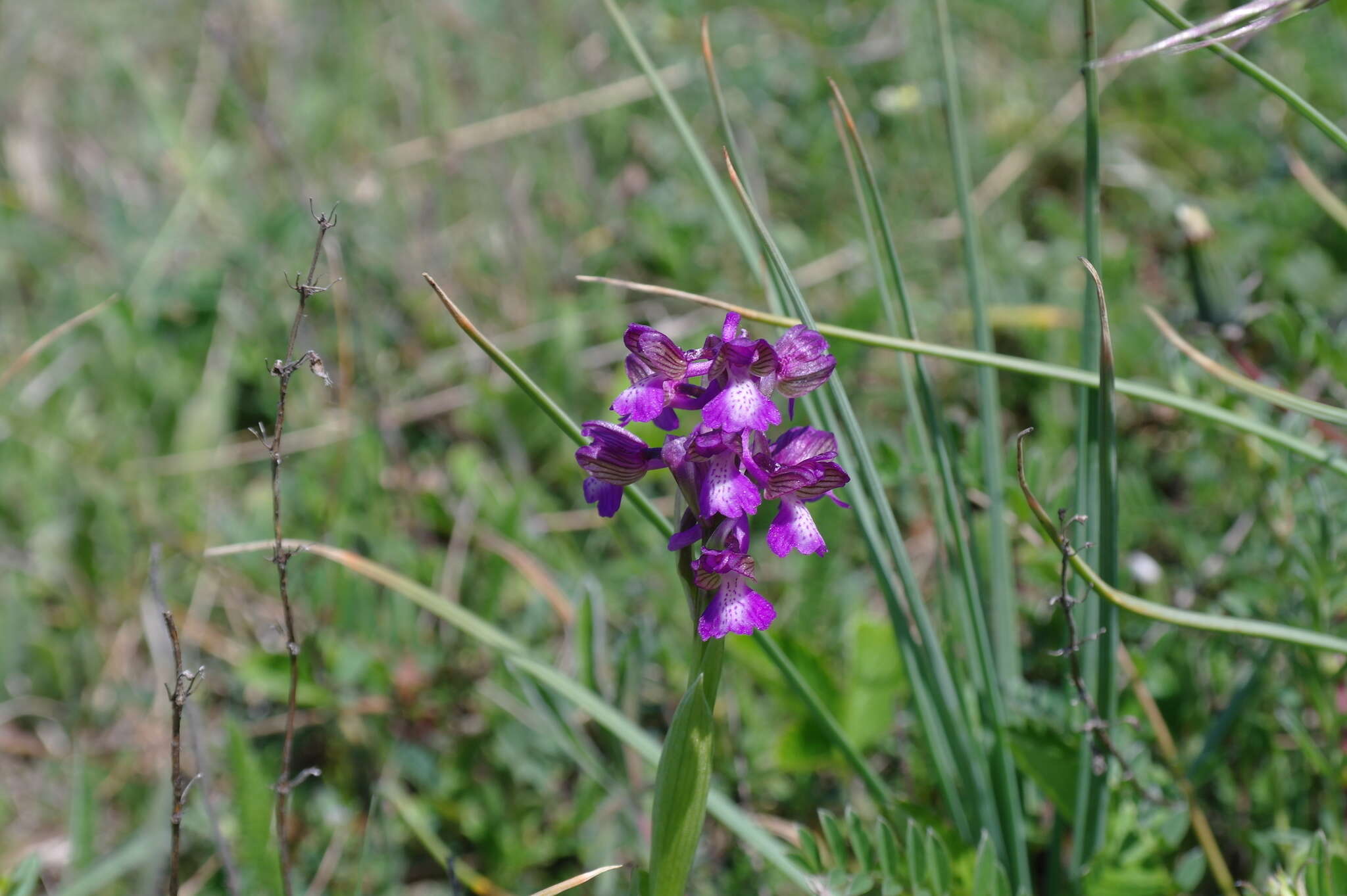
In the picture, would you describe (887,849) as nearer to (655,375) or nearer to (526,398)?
(655,375)

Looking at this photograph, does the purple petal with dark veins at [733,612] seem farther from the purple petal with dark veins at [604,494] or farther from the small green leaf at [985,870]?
the small green leaf at [985,870]

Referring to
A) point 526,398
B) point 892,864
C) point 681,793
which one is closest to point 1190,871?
point 892,864

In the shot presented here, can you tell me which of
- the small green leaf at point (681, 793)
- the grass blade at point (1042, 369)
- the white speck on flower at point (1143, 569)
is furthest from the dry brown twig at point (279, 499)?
the white speck on flower at point (1143, 569)

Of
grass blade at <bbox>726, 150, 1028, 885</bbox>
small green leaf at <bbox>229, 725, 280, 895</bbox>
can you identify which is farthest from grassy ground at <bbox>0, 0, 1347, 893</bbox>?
grass blade at <bbox>726, 150, 1028, 885</bbox>

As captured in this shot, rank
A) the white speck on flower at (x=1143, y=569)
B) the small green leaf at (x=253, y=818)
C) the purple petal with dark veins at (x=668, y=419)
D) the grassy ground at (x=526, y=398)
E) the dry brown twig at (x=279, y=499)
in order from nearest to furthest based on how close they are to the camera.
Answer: the purple petal with dark veins at (x=668, y=419) → the dry brown twig at (x=279, y=499) → the small green leaf at (x=253, y=818) → the grassy ground at (x=526, y=398) → the white speck on flower at (x=1143, y=569)

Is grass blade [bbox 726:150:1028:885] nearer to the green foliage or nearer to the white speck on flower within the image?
the green foliage

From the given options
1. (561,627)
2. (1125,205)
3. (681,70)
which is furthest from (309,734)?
(1125,205)

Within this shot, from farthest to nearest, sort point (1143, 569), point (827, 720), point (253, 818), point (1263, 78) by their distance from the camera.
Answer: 1. point (1143, 569)
2. point (253, 818)
3. point (827, 720)
4. point (1263, 78)
